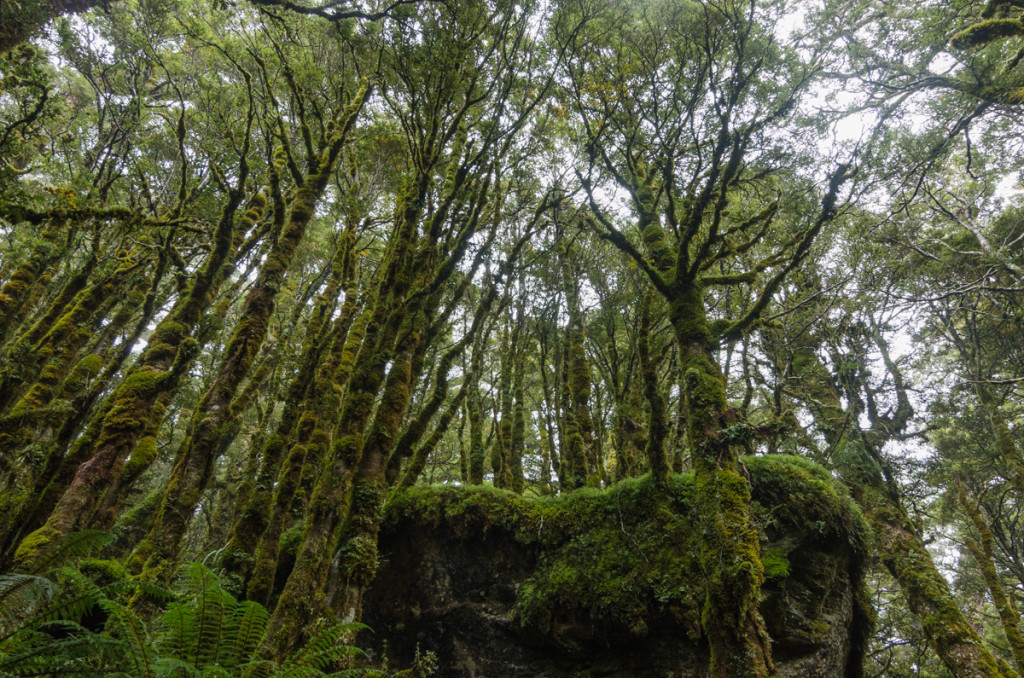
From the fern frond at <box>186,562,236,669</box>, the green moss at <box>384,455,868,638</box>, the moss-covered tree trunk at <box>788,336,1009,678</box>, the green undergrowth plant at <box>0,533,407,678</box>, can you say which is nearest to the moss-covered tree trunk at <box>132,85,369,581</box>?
the green undergrowth plant at <box>0,533,407,678</box>

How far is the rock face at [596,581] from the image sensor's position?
742 centimetres

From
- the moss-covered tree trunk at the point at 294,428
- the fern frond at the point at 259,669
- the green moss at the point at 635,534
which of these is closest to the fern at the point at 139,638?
the fern frond at the point at 259,669

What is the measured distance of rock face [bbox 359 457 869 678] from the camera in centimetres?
742

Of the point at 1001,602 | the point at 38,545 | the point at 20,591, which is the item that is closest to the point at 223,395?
the point at 38,545

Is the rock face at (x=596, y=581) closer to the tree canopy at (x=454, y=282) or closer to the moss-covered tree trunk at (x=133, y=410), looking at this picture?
the tree canopy at (x=454, y=282)

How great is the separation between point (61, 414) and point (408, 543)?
272 inches

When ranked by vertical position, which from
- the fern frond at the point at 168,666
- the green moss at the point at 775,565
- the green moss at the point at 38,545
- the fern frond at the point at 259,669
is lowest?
the fern frond at the point at 259,669

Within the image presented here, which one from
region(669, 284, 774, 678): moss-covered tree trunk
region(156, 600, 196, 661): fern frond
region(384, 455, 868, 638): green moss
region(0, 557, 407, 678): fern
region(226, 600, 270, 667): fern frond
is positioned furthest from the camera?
region(384, 455, 868, 638): green moss

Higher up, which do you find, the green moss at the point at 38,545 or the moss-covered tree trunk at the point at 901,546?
the moss-covered tree trunk at the point at 901,546

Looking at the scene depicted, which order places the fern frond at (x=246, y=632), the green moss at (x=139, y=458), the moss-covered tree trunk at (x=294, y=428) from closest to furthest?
the fern frond at (x=246, y=632), the green moss at (x=139, y=458), the moss-covered tree trunk at (x=294, y=428)

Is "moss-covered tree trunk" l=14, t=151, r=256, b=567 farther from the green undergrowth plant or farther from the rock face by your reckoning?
the rock face

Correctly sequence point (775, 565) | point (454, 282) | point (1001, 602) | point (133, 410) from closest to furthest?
point (133, 410) → point (775, 565) → point (1001, 602) → point (454, 282)

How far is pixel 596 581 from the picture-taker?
310 inches

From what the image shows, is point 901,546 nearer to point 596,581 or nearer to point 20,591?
point 596,581
